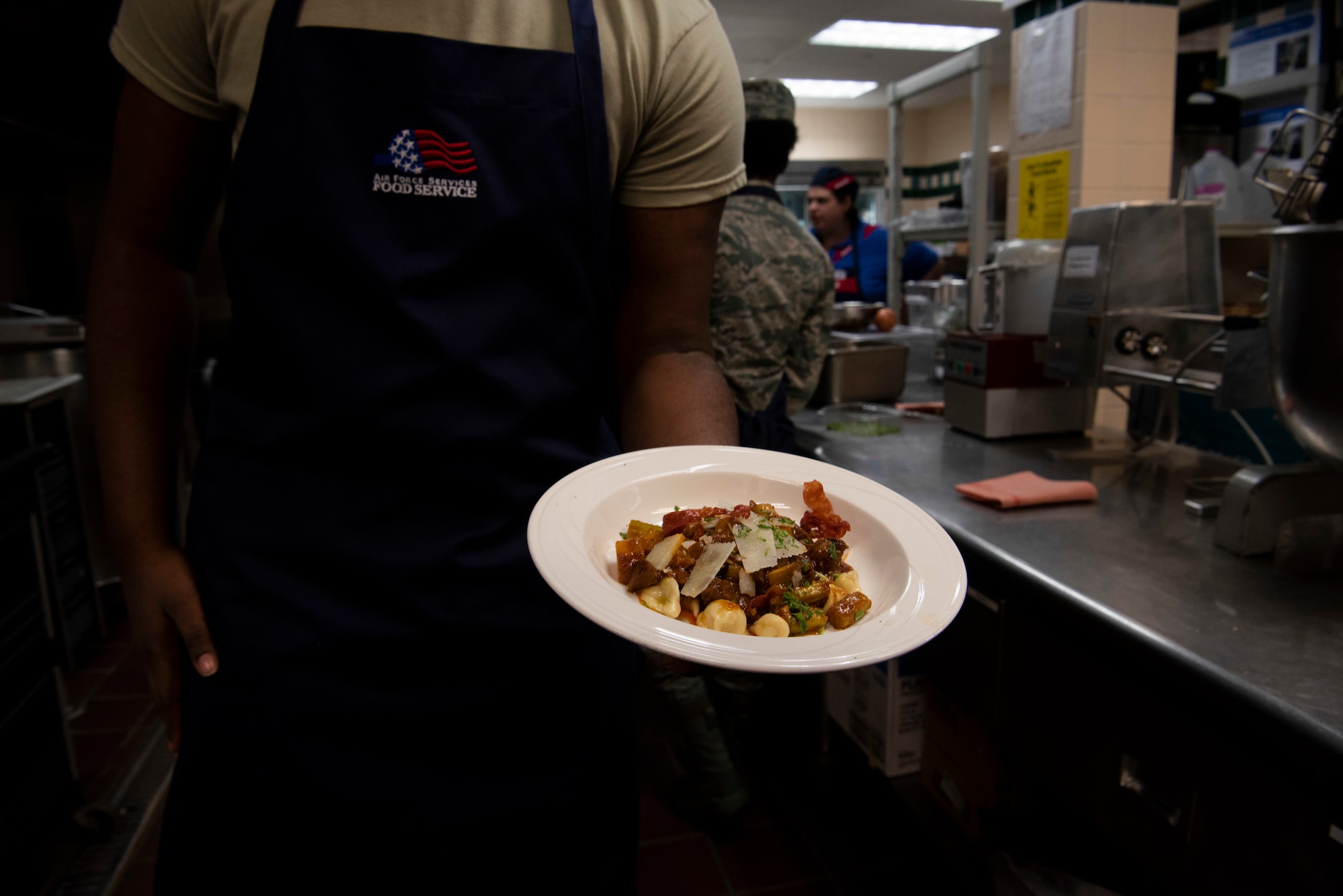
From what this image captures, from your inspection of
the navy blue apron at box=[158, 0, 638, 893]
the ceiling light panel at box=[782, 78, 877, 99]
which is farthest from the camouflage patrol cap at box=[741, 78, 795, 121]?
the ceiling light panel at box=[782, 78, 877, 99]

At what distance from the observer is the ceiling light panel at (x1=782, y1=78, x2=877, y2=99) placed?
28.1 ft

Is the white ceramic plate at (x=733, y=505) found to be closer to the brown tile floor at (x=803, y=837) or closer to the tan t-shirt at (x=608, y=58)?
the tan t-shirt at (x=608, y=58)

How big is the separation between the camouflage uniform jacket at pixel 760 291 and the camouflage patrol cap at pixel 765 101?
0.72 ft

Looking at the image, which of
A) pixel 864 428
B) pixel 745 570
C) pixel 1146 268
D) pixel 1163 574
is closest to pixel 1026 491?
pixel 1163 574

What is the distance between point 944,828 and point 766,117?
189 centimetres

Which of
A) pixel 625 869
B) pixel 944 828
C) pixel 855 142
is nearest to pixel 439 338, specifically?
pixel 625 869

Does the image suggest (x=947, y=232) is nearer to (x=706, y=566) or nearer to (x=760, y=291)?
(x=760, y=291)

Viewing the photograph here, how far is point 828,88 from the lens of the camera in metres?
8.91

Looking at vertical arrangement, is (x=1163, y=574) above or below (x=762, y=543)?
below

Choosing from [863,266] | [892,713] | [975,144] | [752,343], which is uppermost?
[975,144]

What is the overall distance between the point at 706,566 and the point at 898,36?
712 cm

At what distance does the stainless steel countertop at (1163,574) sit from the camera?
93 centimetres

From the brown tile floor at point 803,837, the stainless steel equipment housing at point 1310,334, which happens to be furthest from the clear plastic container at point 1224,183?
the brown tile floor at point 803,837

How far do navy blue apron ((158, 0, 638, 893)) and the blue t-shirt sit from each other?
4.54 m
